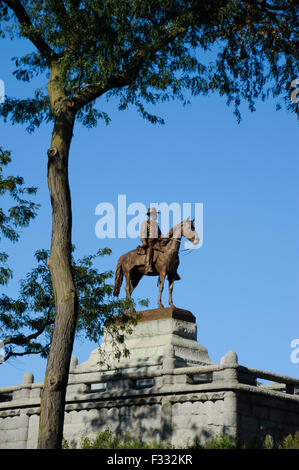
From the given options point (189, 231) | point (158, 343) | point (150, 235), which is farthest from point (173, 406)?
point (150, 235)

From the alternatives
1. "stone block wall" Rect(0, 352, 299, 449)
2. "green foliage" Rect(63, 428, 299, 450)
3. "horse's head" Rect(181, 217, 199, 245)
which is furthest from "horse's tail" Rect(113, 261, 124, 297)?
"green foliage" Rect(63, 428, 299, 450)

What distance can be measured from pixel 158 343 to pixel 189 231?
358 centimetres

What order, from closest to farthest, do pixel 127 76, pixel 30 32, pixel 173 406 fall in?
pixel 30 32, pixel 127 76, pixel 173 406

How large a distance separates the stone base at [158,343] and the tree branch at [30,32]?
349 inches

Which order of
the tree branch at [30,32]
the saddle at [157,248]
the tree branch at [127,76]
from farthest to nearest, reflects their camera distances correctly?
the saddle at [157,248] → the tree branch at [127,76] → the tree branch at [30,32]

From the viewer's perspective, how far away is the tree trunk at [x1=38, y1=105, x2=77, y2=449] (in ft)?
44.5

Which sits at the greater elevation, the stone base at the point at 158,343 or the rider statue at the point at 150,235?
the rider statue at the point at 150,235

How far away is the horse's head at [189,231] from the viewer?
75.0 feet

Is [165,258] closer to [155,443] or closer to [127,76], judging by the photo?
[155,443]

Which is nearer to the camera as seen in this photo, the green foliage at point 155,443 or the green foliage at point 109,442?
the green foliage at point 155,443

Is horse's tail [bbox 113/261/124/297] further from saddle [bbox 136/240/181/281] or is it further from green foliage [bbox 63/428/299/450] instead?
green foliage [bbox 63/428/299/450]

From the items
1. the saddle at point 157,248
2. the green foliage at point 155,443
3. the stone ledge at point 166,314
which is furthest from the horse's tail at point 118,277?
the green foliage at point 155,443

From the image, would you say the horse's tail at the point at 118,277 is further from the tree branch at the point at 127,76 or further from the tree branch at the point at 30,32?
the tree branch at the point at 30,32

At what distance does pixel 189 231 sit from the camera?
22.9 m
